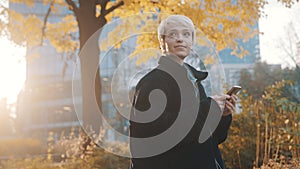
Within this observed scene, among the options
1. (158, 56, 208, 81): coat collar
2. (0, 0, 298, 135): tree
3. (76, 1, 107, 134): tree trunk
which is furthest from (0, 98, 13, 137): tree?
(158, 56, 208, 81): coat collar

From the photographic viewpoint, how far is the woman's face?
1.45 metres

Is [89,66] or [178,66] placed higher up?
[178,66]

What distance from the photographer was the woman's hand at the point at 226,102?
4.53 ft

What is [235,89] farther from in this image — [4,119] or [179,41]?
[4,119]

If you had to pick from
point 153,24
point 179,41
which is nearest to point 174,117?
point 179,41

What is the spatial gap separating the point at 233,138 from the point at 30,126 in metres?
47.4

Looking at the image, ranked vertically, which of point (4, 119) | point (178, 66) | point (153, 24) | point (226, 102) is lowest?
point (4, 119)

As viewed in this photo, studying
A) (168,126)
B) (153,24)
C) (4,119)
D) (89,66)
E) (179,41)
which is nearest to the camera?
(168,126)

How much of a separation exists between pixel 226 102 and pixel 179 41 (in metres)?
0.31

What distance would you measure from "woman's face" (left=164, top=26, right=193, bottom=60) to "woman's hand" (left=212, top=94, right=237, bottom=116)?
227 millimetres

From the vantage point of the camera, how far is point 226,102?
1.41 metres

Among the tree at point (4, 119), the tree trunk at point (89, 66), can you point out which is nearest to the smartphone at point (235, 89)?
the tree trunk at point (89, 66)

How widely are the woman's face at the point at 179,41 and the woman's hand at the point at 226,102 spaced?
0.23 m

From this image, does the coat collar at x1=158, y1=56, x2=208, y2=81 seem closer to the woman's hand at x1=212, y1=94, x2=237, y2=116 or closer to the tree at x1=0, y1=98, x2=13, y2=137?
the woman's hand at x1=212, y1=94, x2=237, y2=116
